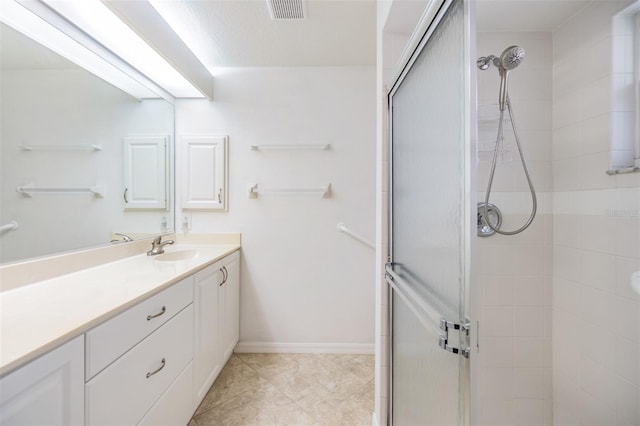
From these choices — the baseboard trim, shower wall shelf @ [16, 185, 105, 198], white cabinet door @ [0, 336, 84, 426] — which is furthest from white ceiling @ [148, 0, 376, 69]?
the baseboard trim

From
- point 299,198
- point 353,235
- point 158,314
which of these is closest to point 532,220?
point 353,235

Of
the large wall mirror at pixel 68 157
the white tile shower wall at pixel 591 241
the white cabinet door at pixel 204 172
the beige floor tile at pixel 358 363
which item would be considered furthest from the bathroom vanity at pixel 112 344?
the white tile shower wall at pixel 591 241

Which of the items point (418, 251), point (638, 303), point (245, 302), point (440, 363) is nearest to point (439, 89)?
point (418, 251)

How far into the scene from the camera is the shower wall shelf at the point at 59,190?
1092mm

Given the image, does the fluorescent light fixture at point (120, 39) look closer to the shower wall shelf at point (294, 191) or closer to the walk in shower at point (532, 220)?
the shower wall shelf at point (294, 191)

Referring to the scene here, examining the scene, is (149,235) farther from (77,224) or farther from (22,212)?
(22,212)

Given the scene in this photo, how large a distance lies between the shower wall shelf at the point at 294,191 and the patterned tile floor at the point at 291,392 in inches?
52.8

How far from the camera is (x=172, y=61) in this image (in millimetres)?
1579

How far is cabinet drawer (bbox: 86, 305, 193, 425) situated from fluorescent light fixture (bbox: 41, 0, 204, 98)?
4.97 feet

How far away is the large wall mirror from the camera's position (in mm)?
1036

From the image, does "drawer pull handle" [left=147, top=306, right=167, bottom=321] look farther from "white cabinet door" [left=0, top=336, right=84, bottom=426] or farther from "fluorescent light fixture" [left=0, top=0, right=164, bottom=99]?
"fluorescent light fixture" [left=0, top=0, right=164, bottom=99]

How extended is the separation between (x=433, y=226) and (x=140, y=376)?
1.20 m

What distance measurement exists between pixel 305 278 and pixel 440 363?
1463 millimetres

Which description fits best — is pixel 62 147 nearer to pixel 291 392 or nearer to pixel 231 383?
pixel 231 383
